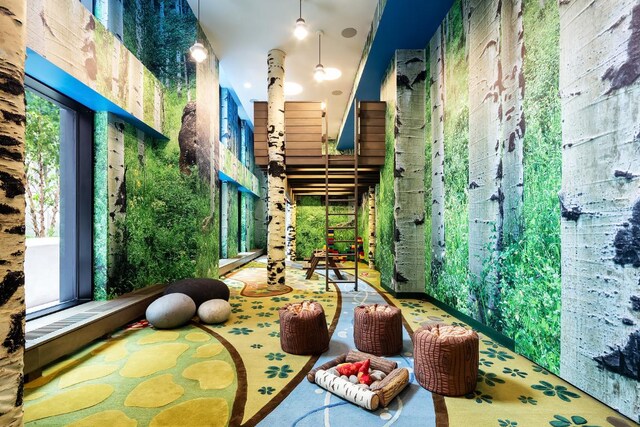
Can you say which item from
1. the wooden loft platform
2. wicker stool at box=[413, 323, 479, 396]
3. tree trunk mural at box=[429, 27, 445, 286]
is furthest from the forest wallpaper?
tree trunk mural at box=[429, 27, 445, 286]

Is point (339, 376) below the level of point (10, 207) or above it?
below

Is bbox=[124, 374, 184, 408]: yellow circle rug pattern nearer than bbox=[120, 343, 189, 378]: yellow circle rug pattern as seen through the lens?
Yes

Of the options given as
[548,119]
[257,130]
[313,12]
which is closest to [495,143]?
[548,119]

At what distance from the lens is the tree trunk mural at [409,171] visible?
4.79 m

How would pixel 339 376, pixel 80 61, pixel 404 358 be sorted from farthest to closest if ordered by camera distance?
pixel 80 61, pixel 404 358, pixel 339 376

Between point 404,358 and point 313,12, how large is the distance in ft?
16.7

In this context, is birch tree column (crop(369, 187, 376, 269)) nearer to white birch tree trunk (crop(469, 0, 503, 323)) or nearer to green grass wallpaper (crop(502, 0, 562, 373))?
white birch tree trunk (crop(469, 0, 503, 323))

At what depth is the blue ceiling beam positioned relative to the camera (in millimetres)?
3803

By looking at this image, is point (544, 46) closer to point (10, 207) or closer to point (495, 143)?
point (495, 143)

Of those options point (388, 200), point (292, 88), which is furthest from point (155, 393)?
point (292, 88)

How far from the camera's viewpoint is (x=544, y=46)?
2.38 m

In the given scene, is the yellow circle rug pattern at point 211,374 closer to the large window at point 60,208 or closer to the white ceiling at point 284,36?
the large window at point 60,208

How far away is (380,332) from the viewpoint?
2643mm

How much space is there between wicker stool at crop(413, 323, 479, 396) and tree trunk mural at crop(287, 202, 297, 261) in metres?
8.21
